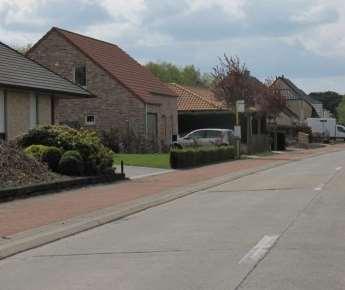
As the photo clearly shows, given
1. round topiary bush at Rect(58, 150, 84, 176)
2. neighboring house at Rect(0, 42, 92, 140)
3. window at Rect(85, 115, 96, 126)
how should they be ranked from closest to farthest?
round topiary bush at Rect(58, 150, 84, 176) → neighboring house at Rect(0, 42, 92, 140) → window at Rect(85, 115, 96, 126)

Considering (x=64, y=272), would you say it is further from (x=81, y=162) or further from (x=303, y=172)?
(x=303, y=172)

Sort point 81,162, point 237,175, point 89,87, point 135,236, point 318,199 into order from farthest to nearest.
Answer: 1. point 89,87
2. point 237,175
3. point 81,162
4. point 318,199
5. point 135,236

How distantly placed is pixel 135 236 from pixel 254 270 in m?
3.85

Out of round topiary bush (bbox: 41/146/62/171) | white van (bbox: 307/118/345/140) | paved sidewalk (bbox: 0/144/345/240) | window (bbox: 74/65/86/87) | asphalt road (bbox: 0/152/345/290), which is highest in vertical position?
window (bbox: 74/65/86/87)

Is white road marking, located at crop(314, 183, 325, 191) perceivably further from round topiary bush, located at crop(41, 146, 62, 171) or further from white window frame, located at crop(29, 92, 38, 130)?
white window frame, located at crop(29, 92, 38, 130)

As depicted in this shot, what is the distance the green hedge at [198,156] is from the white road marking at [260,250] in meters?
19.9

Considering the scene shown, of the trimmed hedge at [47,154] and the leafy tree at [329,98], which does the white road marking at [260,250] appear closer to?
the trimmed hedge at [47,154]

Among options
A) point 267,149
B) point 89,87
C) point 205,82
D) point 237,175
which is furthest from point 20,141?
point 205,82

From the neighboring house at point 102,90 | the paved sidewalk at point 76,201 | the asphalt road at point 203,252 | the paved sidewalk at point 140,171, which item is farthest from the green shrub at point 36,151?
the neighboring house at point 102,90

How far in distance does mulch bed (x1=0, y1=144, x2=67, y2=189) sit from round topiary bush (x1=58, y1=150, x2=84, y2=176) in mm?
644

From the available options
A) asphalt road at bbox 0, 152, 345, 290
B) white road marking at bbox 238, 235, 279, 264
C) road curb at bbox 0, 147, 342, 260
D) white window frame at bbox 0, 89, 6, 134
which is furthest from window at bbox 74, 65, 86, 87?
white road marking at bbox 238, 235, 279, 264

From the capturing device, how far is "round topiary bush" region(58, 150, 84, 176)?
23.2 metres

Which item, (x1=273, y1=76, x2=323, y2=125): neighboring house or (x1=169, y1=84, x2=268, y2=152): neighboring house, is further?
(x1=273, y1=76, x2=323, y2=125): neighboring house

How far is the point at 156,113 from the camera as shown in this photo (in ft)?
160
